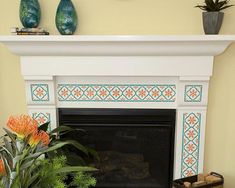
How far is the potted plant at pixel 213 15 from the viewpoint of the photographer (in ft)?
5.18

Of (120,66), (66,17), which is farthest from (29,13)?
(120,66)

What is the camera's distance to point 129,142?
A: 1951mm

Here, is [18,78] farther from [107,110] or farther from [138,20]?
[138,20]

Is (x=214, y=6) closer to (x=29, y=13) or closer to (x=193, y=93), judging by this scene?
(x=193, y=93)

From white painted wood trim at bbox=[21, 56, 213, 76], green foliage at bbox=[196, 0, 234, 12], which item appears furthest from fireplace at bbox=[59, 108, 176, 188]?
green foliage at bbox=[196, 0, 234, 12]

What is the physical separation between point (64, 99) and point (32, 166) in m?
0.57

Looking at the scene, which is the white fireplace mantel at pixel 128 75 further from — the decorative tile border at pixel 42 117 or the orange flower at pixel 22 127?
the orange flower at pixel 22 127

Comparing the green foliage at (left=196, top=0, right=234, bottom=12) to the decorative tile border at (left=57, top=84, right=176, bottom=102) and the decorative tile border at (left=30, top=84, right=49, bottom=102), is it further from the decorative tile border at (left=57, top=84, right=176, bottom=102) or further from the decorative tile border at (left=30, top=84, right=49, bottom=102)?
the decorative tile border at (left=30, top=84, right=49, bottom=102)

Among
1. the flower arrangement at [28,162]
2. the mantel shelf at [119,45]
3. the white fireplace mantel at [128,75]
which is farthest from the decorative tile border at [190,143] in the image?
the flower arrangement at [28,162]

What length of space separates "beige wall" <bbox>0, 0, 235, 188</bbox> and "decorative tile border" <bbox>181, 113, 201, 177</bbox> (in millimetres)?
100

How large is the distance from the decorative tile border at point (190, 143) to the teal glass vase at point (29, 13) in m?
1.05

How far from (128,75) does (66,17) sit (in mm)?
480

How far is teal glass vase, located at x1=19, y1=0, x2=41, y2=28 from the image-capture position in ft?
5.39

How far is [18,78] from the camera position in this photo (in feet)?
6.06
